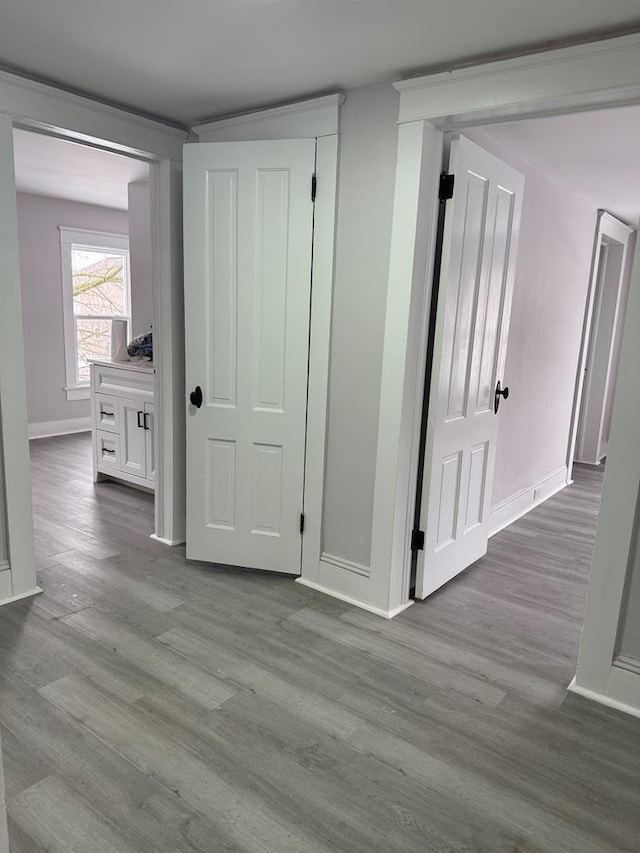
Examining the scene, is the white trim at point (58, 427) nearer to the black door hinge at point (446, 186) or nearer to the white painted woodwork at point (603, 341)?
the black door hinge at point (446, 186)

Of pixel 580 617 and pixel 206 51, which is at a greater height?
pixel 206 51

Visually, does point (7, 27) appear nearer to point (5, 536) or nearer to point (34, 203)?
point (5, 536)

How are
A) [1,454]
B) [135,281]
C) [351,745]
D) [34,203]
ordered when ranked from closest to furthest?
1. [351,745]
2. [1,454]
3. [135,281]
4. [34,203]

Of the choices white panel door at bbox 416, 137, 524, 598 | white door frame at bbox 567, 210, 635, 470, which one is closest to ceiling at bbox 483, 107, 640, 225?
white panel door at bbox 416, 137, 524, 598

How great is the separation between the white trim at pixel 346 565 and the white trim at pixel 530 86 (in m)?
1.93

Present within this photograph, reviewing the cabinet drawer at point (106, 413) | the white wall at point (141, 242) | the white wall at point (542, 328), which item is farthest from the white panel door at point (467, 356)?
the white wall at point (141, 242)

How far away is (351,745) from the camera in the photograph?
1.97 m

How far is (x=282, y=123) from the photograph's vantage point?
2.80 m

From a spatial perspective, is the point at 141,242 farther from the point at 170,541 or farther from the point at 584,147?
the point at 584,147

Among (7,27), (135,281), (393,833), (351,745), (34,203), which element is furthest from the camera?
(34,203)

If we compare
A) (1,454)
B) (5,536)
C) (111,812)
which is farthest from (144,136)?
(111,812)

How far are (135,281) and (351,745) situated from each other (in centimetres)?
416

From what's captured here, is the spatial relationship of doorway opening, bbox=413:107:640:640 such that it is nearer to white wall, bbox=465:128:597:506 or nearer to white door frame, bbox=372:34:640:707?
white wall, bbox=465:128:597:506

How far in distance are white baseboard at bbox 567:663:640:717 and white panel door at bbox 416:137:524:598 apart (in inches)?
34.8
